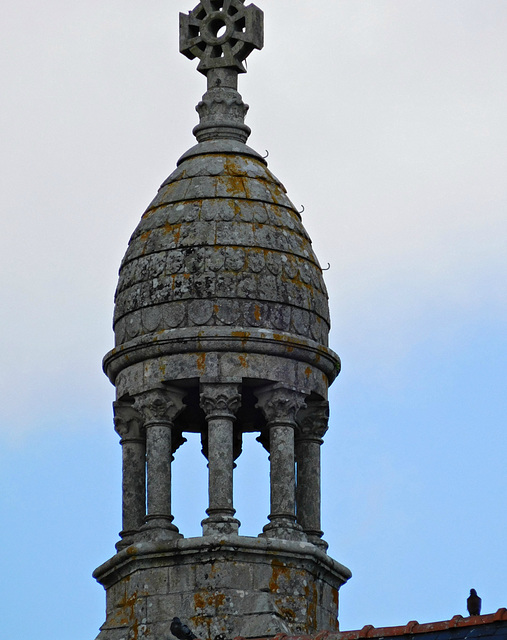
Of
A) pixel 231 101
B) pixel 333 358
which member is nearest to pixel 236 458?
pixel 333 358

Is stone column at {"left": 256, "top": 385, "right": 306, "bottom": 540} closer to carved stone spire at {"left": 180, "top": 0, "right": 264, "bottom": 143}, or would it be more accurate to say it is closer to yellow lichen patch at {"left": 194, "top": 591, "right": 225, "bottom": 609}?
yellow lichen patch at {"left": 194, "top": 591, "right": 225, "bottom": 609}

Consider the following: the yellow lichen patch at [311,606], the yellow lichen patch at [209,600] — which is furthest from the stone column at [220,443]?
the yellow lichen patch at [311,606]

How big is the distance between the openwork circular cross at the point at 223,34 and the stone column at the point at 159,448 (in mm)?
4956

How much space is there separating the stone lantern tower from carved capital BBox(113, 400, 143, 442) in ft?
0.04

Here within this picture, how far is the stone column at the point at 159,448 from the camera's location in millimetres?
32844

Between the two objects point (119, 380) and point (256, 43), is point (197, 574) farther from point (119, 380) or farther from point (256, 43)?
point (256, 43)

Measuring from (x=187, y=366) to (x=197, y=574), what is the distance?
2.69 meters

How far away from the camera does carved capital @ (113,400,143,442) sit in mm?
33938

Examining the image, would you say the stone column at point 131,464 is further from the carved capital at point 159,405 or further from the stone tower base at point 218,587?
Answer: the stone tower base at point 218,587

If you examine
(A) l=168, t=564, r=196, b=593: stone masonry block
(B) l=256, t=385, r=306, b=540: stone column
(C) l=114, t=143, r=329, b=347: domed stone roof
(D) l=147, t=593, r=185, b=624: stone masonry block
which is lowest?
(D) l=147, t=593, r=185, b=624: stone masonry block

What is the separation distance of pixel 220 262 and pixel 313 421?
2460 millimetres

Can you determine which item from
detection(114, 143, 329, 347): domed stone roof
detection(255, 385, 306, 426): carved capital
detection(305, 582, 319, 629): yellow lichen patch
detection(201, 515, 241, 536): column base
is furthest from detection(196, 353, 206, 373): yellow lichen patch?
detection(305, 582, 319, 629): yellow lichen patch

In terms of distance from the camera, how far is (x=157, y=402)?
Result: 33.2 metres

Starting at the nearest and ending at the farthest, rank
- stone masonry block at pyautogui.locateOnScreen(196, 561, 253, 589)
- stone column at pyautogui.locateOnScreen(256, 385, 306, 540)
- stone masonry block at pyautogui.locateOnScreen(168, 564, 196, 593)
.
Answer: stone masonry block at pyautogui.locateOnScreen(196, 561, 253, 589), stone masonry block at pyautogui.locateOnScreen(168, 564, 196, 593), stone column at pyautogui.locateOnScreen(256, 385, 306, 540)
